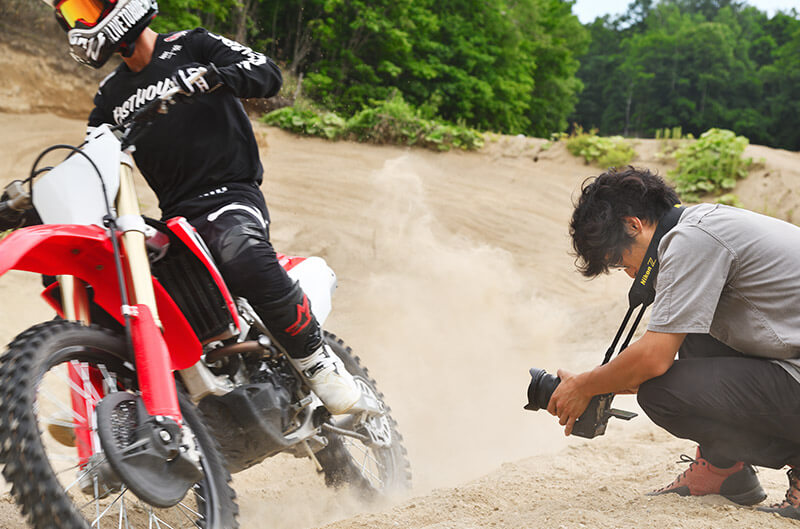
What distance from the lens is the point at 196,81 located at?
→ 7.91ft

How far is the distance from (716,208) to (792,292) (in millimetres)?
377

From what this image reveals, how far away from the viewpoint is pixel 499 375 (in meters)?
5.85

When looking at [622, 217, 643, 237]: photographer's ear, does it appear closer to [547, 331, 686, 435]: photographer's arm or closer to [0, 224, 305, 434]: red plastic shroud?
[547, 331, 686, 435]: photographer's arm

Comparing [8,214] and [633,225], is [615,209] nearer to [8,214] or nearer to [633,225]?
[633,225]

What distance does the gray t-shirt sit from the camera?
2.29m

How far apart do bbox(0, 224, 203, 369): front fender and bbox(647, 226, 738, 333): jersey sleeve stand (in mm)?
1625

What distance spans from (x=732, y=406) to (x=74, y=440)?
2.20m

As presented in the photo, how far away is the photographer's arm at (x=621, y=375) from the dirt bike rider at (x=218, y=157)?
0.90 m

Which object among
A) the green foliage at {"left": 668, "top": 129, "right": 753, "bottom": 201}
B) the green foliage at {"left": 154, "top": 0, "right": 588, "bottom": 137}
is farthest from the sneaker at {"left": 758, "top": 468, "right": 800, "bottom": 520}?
the green foliage at {"left": 154, "top": 0, "right": 588, "bottom": 137}

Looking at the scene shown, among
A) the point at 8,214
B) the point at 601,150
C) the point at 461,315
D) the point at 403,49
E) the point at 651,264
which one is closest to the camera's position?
the point at 8,214

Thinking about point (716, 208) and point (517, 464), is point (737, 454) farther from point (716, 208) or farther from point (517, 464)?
point (517, 464)

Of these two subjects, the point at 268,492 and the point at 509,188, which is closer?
the point at 268,492

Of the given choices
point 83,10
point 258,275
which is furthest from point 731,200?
point 83,10

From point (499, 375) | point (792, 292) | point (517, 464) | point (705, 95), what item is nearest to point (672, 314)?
point (792, 292)
